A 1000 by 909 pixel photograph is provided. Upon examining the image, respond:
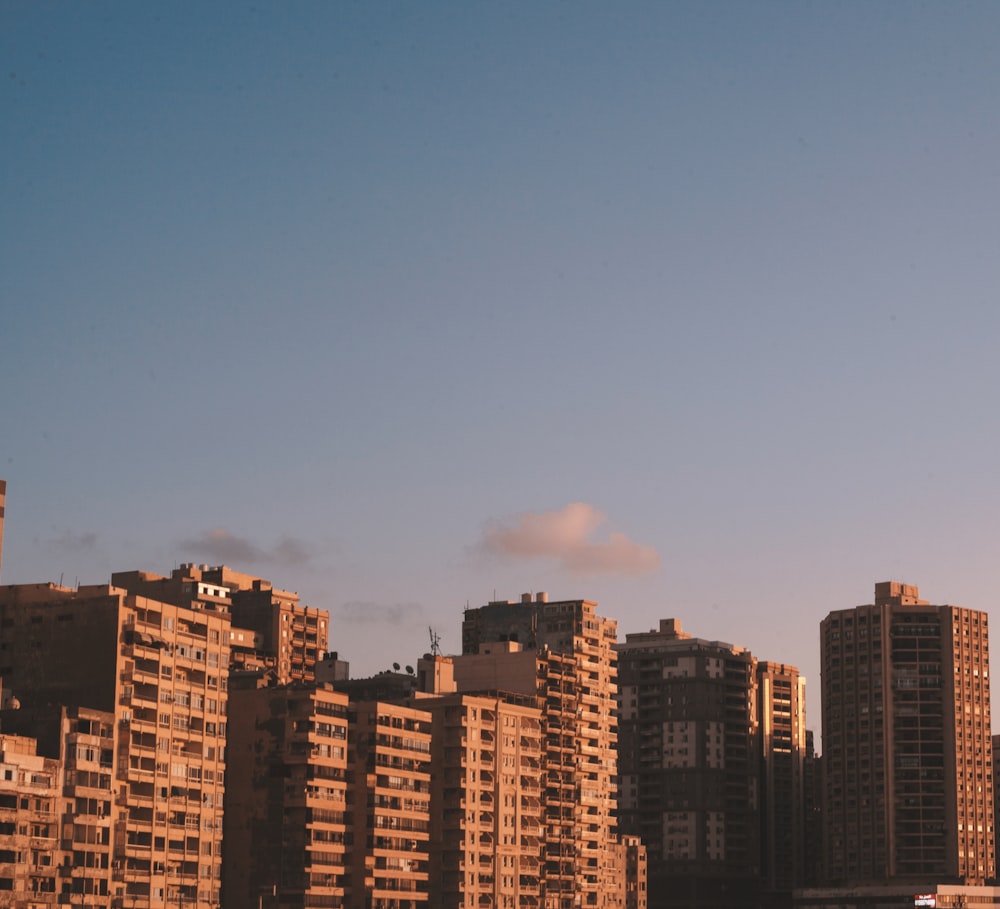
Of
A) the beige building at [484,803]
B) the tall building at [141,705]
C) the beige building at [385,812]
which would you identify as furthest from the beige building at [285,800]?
the beige building at [484,803]

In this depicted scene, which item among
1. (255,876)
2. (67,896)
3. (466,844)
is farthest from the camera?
(466,844)

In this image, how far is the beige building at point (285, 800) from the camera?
16388 centimetres

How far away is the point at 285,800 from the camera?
165000 mm

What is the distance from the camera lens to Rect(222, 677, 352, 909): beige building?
16388 centimetres

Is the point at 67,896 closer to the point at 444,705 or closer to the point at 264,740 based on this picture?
the point at 264,740

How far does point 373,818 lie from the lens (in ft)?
567

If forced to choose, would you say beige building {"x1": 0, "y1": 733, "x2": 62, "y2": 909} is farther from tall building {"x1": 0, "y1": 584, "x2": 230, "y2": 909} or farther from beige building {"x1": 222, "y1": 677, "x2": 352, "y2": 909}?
beige building {"x1": 222, "y1": 677, "x2": 352, "y2": 909}

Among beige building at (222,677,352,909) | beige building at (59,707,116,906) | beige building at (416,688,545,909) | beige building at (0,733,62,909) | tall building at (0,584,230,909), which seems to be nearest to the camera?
beige building at (0,733,62,909)

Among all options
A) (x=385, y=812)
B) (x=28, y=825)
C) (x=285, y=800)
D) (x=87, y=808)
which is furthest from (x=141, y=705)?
(x=385, y=812)

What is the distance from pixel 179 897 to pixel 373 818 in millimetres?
25527

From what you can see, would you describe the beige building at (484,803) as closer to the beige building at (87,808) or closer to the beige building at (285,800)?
the beige building at (285,800)

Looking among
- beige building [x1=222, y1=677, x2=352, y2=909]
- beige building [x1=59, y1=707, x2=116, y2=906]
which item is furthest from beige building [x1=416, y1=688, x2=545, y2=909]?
beige building [x1=59, y1=707, x2=116, y2=906]

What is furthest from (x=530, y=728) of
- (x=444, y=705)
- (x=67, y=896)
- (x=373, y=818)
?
(x=67, y=896)

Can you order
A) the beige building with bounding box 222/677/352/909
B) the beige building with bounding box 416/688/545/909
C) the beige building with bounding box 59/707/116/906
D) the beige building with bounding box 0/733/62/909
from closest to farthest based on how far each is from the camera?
the beige building with bounding box 0/733/62/909, the beige building with bounding box 59/707/116/906, the beige building with bounding box 222/677/352/909, the beige building with bounding box 416/688/545/909
